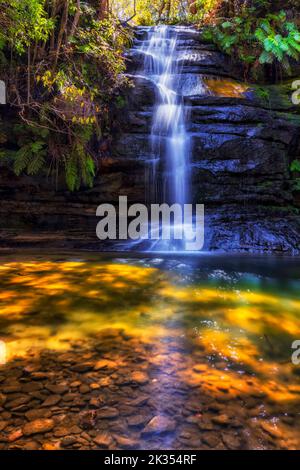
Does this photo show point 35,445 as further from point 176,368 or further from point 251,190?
point 251,190

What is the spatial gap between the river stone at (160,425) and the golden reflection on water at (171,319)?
12.5 inches

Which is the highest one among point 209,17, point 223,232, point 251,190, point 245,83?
point 209,17

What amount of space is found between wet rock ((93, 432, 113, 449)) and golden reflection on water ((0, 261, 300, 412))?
1.82 feet

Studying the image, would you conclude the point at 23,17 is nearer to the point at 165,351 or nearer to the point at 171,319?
the point at 171,319

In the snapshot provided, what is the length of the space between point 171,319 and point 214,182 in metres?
5.57

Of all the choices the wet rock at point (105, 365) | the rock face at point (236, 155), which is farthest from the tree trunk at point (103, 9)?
the wet rock at point (105, 365)

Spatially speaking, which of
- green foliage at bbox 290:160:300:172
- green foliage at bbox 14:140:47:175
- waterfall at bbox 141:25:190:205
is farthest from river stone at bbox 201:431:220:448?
green foliage at bbox 290:160:300:172

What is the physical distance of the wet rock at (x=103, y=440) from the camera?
4.10 feet

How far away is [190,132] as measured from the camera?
309 inches

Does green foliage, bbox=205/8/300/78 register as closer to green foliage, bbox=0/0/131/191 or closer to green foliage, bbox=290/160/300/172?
green foliage, bbox=290/160/300/172

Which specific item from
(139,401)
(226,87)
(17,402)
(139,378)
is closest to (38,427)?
(17,402)

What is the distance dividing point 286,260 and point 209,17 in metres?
9.85

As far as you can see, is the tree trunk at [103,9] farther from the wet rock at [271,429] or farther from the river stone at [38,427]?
the wet rock at [271,429]
